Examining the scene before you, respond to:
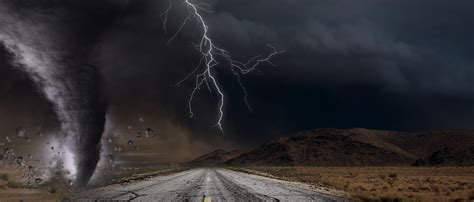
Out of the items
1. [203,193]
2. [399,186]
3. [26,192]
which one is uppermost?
[399,186]

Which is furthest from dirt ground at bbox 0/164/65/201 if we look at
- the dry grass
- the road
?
the dry grass

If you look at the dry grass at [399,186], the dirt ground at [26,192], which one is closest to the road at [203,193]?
the dirt ground at [26,192]

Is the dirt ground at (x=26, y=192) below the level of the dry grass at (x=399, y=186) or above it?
below

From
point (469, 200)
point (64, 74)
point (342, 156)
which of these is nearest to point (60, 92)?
point (64, 74)

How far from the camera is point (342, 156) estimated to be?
197m

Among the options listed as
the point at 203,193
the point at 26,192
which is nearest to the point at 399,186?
the point at 203,193

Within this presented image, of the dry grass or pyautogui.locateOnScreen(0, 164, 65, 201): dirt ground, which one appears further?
the dry grass

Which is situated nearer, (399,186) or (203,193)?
(203,193)

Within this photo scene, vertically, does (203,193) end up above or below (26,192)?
above

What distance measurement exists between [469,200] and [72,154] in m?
17.6

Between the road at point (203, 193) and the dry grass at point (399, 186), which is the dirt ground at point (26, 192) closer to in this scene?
the road at point (203, 193)

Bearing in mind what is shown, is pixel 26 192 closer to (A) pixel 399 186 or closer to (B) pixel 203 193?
(B) pixel 203 193

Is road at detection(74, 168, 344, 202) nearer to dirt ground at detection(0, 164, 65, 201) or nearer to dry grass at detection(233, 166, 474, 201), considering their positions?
dirt ground at detection(0, 164, 65, 201)

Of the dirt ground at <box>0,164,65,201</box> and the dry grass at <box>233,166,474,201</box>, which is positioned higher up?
the dry grass at <box>233,166,474,201</box>
